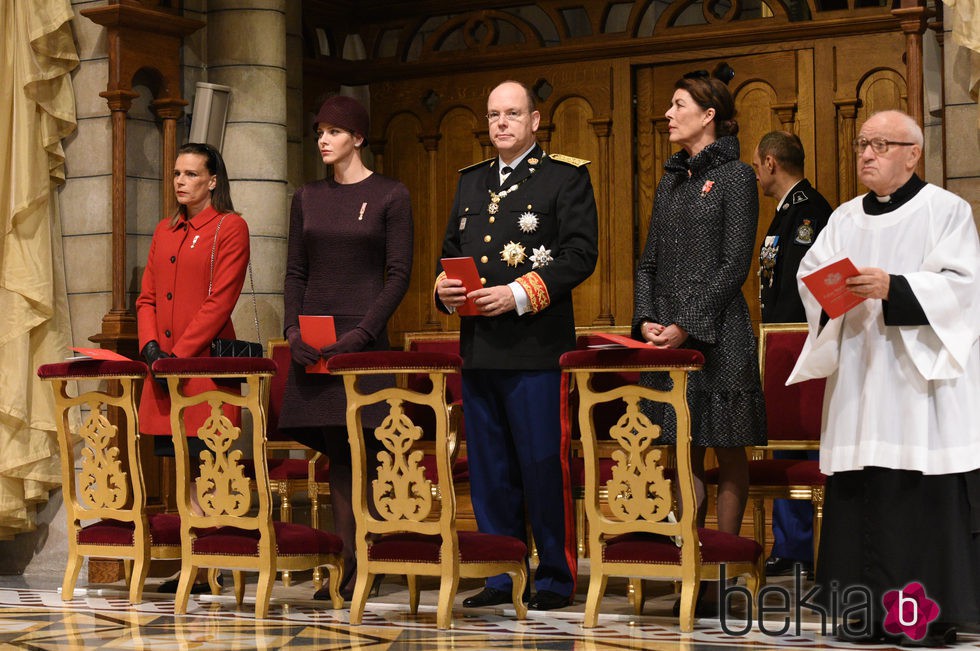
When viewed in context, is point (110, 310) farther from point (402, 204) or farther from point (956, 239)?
point (956, 239)

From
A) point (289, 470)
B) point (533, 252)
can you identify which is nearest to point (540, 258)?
point (533, 252)

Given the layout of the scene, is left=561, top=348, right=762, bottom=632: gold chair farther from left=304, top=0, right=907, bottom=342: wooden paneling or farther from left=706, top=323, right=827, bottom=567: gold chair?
left=304, top=0, right=907, bottom=342: wooden paneling

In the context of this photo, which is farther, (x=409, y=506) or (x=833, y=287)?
(x=409, y=506)

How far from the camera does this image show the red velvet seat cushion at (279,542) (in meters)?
4.91

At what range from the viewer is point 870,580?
4.23m

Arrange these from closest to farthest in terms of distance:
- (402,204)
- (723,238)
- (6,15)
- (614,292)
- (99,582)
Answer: (723,238)
(402,204)
(99,582)
(6,15)
(614,292)

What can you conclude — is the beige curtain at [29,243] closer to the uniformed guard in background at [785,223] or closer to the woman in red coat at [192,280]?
the woman in red coat at [192,280]

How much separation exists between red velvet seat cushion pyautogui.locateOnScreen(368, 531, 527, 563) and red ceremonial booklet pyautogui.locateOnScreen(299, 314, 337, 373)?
645mm

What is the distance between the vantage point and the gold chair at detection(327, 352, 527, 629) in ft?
15.1

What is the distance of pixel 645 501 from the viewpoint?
4.46 metres

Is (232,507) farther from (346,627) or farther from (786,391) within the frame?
(786,391)

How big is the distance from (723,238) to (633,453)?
31.7 inches

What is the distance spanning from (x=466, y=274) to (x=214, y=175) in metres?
1.34

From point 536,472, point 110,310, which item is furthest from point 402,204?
point 110,310
